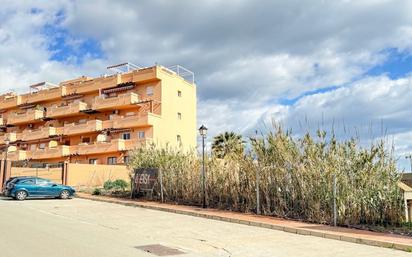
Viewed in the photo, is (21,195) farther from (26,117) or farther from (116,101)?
(26,117)

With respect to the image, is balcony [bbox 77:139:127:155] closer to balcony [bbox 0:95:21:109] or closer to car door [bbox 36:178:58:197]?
balcony [bbox 0:95:21:109]

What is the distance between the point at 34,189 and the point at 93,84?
93.2ft

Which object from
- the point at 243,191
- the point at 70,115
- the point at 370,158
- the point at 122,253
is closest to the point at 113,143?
the point at 70,115

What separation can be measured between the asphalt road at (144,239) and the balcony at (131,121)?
28.7m

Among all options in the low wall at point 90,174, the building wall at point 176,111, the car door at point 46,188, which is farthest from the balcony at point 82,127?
the car door at point 46,188

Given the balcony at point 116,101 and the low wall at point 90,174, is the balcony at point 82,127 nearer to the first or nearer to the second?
the balcony at point 116,101

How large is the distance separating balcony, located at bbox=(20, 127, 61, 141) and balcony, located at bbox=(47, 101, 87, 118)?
6.29ft

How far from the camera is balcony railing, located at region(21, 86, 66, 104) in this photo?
5534 cm

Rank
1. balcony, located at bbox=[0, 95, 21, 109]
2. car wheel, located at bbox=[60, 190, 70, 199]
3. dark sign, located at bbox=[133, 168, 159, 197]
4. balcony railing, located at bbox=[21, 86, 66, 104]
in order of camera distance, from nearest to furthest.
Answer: dark sign, located at bbox=[133, 168, 159, 197]
car wheel, located at bbox=[60, 190, 70, 199]
balcony railing, located at bbox=[21, 86, 66, 104]
balcony, located at bbox=[0, 95, 21, 109]

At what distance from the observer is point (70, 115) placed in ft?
177

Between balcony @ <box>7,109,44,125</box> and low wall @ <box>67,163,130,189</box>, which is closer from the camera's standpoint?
low wall @ <box>67,163,130,189</box>

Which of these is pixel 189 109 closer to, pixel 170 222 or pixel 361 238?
pixel 170 222

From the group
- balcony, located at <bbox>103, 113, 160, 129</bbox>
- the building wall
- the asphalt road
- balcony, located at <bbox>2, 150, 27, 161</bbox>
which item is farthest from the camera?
balcony, located at <bbox>2, 150, 27, 161</bbox>

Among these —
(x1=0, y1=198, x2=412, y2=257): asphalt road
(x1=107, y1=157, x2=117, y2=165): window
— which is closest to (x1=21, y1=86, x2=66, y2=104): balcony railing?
(x1=107, y1=157, x2=117, y2=165): window
